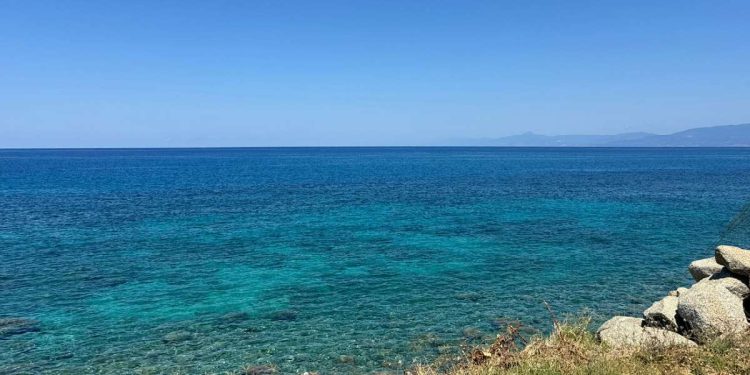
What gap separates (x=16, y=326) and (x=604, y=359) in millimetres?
22070

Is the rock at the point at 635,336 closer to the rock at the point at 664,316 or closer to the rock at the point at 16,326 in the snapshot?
the rock at the point at 664,316

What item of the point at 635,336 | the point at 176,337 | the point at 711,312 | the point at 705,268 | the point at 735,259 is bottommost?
the point at 176,337

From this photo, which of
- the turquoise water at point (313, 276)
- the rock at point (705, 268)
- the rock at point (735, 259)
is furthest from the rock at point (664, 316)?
the turquoise water at point (313, 276)

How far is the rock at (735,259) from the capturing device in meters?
12.7

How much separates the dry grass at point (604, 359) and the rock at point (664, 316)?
6.21 feet

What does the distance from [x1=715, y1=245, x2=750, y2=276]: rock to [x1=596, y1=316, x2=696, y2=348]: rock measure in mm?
3217

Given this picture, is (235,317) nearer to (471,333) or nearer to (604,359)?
(471,333)

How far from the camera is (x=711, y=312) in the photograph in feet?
36.5

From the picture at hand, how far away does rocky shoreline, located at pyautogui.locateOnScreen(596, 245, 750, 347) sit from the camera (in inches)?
428

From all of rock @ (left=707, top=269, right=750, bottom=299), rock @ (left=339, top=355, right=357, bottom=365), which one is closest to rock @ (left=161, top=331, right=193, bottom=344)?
rock @ (left=339, top=355, right=357, bottom=365)

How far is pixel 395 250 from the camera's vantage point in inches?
1288

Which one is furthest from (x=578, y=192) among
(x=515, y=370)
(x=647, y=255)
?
(x=515, y=370)

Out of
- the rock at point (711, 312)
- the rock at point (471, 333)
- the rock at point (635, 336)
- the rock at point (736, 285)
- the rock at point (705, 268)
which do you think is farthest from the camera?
the rock at point (471, 333)

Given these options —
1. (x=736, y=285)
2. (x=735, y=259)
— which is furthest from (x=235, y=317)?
(x=735, y=259)
